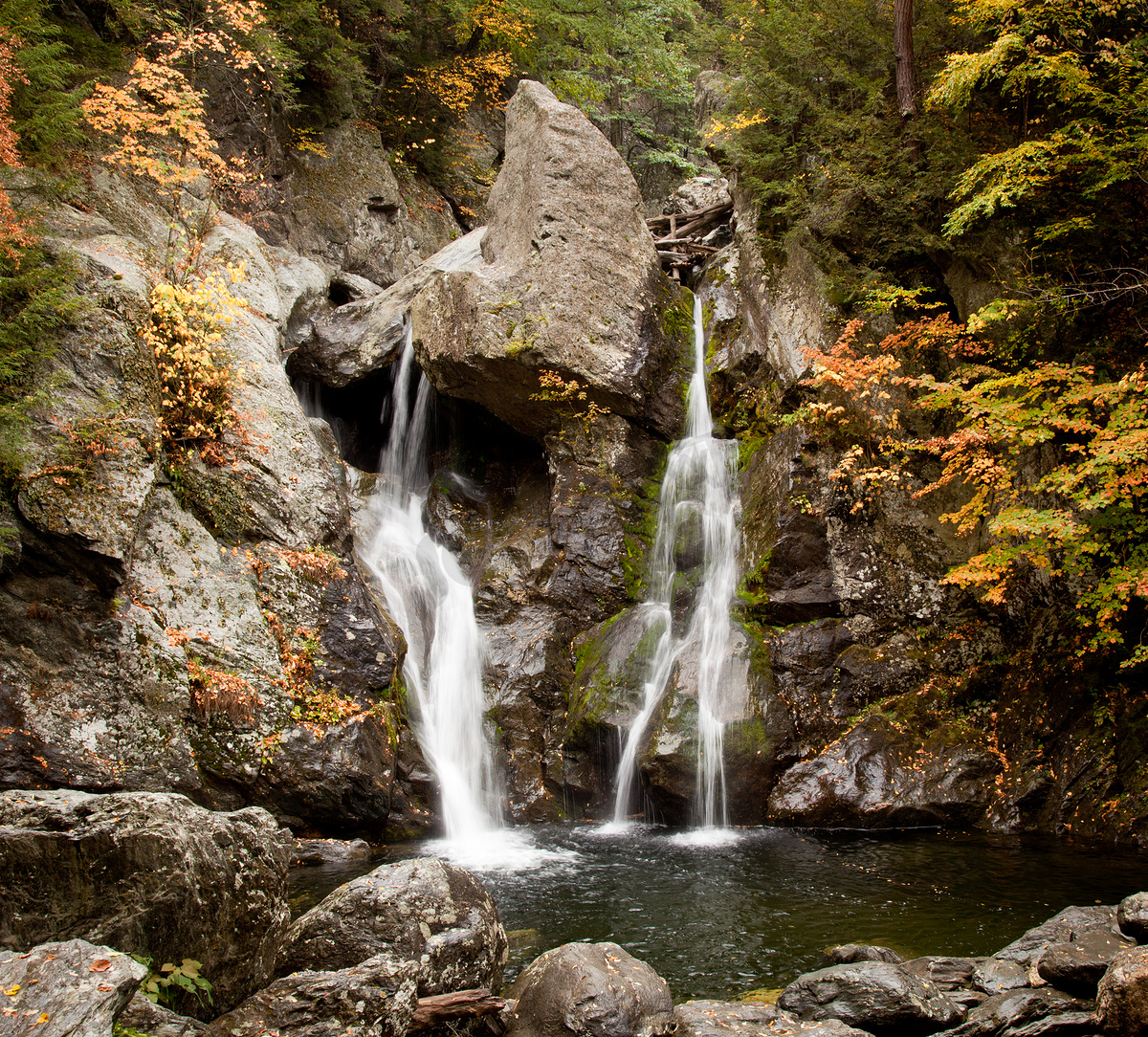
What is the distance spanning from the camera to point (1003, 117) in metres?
9.91

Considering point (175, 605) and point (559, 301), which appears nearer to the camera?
point (175, 605)

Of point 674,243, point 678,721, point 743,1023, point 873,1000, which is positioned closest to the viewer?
point 743,1023

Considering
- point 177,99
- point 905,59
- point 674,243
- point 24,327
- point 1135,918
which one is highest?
point 674,243

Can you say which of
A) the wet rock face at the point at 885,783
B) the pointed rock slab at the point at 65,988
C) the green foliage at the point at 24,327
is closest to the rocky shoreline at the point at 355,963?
the pointed rock slab at the point at 65,988

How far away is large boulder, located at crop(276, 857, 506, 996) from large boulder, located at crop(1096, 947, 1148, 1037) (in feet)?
11.1

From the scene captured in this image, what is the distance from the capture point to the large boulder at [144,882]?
3227 mm

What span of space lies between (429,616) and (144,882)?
7.75 meters

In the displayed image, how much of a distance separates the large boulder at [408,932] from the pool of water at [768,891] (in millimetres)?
999

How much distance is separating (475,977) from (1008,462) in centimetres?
799

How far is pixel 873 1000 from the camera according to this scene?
4438 mm

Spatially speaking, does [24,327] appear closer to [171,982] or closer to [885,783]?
[171,982]

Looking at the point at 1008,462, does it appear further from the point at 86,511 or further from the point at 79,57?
the point at 79,57

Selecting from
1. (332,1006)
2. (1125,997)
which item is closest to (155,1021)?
(332,1006)

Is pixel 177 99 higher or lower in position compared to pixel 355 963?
higher
